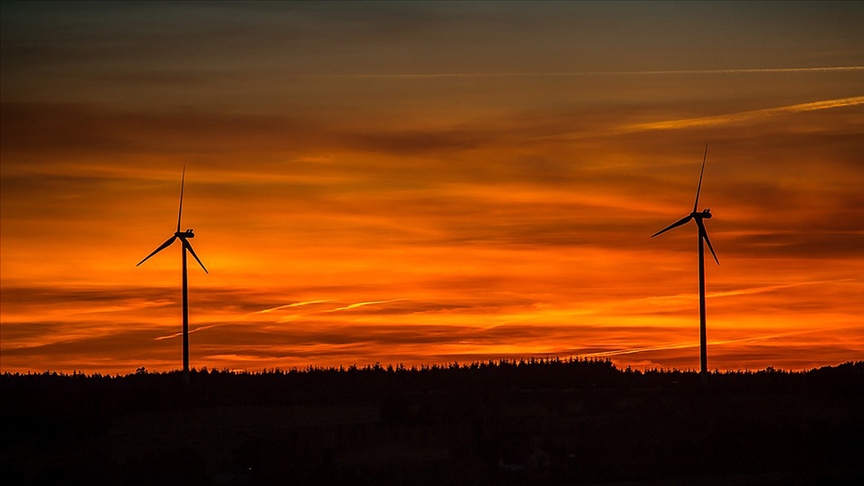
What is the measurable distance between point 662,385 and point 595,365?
1695cm

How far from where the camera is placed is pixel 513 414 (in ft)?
282

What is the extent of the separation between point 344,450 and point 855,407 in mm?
29136

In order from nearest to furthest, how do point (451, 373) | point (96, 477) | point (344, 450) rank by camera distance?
Answer: point (96, 477), point (344, 450), point (451, 373)

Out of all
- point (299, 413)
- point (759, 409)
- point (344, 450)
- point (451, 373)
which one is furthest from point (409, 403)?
point (451, 373)

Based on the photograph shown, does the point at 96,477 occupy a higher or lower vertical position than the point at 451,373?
lower

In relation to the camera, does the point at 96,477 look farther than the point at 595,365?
No

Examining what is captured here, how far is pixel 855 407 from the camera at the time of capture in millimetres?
87062

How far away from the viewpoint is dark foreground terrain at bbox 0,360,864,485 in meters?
71.8

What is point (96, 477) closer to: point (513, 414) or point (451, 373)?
point (513, 414)

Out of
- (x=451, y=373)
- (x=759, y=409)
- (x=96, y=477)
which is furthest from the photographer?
(x=451, y=373)

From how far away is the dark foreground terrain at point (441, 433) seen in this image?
71812 millimetres

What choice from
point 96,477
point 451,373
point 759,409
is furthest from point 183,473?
point 451,373

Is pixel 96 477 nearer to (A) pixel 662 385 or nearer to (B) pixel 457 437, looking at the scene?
(B) pixel 457 437

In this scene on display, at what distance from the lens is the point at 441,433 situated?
80.2m
